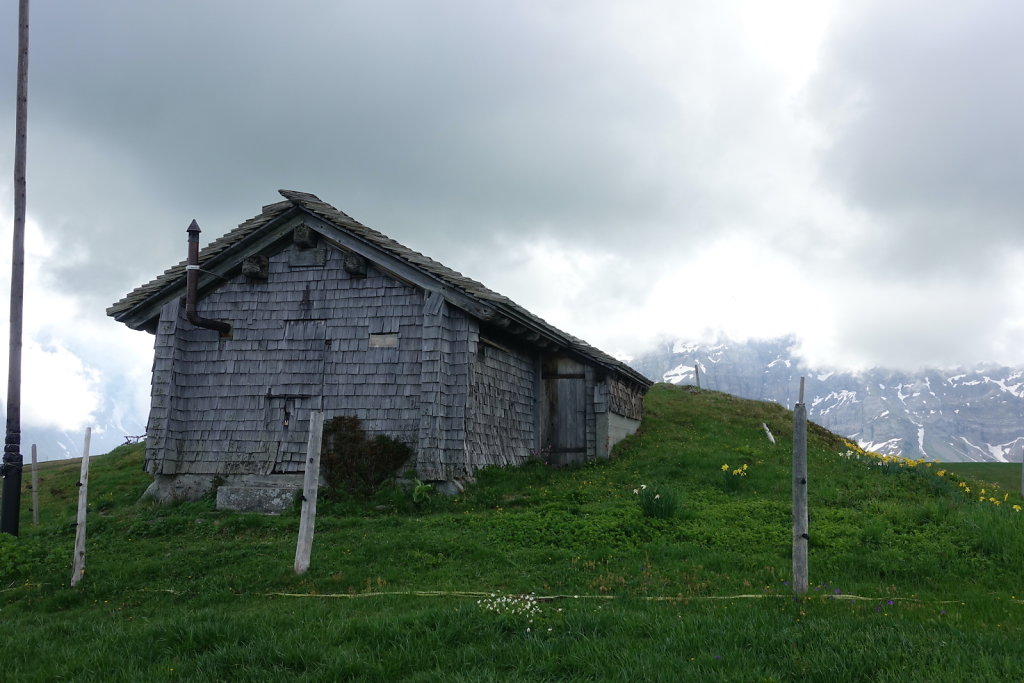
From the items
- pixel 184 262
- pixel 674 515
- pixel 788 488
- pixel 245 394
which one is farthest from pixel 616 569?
pixel 184 262

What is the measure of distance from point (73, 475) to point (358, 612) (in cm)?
2381

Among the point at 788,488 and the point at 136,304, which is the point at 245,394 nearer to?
the point at 136,304

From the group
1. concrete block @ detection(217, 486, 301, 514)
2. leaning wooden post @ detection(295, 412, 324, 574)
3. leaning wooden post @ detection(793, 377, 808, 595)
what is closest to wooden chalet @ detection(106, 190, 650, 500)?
concrete block @ detection(217, 486, 301, 514)

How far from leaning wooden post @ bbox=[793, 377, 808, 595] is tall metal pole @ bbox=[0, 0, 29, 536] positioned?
39.2ft

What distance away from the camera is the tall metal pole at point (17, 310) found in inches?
476

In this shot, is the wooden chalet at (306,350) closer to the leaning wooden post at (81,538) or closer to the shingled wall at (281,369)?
the shingled wall at (281,369)

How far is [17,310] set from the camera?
514 inches

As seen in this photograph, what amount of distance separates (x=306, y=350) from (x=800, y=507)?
41.5 feet

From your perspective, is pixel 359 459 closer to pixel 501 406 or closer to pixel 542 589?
pixel 501 406

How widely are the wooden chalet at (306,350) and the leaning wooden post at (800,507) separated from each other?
9387 mm

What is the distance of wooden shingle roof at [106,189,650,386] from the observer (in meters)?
16.3

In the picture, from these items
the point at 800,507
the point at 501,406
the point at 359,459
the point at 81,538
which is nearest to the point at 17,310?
the point at 81,538

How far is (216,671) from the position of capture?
19.1 feet

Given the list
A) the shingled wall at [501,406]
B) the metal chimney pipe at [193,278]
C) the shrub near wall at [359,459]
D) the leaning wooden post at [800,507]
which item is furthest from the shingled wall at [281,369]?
the leaning wooden post at [800,507]
